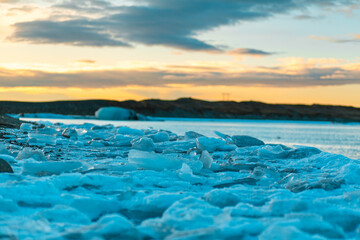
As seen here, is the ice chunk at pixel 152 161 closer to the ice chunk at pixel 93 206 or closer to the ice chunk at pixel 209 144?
the ice chunk at pixel 93 206

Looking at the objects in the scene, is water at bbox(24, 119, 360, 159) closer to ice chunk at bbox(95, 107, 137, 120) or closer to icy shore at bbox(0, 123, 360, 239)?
icy shore at bbox(0, 123, 360, 239)

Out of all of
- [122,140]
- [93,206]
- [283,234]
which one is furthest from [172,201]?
[122,140]

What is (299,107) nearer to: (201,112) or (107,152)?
(201,112)

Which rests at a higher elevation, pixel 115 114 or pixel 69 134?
pixel 69 134

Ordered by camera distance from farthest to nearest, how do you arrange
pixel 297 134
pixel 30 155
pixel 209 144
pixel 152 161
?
pixel 297 134 → pixel 209 144 → pixel 30 155 → pixel 152 161

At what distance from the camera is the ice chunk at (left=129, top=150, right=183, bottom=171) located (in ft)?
13.9

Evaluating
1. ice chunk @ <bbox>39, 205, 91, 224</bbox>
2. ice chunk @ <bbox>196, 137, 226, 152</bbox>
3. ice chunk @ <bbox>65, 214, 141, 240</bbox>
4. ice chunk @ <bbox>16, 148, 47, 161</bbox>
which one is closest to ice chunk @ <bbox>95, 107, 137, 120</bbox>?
ice chunk @ <bbox>196, 137, 226, 152</bbox>

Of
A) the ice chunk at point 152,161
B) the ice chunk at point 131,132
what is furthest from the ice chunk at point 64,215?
the ice chunk at point 131,132

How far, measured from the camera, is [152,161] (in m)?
4.25

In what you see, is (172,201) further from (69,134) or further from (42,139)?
(69,134)

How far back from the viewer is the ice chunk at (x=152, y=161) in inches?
167

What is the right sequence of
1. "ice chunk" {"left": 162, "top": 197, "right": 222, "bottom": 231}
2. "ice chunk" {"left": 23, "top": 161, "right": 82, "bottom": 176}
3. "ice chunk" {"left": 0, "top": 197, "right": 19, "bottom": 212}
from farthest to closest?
"ice chunk" {"left": 23, "top": 161, "right": 82, "bottom": 176} → "ice chunk" {"left": 0, "top": 197, "right": 19, "bottom": 212} → "ice chunk" {"left": 162, "top": 197, "right": 222, "bottom": 231}

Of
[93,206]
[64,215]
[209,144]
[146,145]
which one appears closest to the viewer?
[64,215]

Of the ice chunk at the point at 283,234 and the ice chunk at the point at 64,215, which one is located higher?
the ice chunk at the point at 283,234
